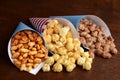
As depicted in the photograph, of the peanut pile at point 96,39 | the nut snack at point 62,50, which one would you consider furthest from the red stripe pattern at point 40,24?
the peanut pile at point 96,39

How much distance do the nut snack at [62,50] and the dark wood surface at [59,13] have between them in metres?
0.02

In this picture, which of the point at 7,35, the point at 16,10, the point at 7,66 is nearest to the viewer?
the point at 7,66

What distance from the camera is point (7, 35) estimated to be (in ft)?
3.55

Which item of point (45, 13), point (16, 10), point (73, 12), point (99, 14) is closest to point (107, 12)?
point (99, 14)

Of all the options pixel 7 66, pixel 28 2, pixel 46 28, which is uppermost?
pixel 28 2

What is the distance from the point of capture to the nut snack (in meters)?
0.99

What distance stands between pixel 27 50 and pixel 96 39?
0.27 meters

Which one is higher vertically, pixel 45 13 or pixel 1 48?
pixel 45 13

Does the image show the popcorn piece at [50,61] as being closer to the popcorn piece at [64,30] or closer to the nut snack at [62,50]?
the nut snack at [62,50]

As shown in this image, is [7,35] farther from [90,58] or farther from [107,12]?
[107,12]

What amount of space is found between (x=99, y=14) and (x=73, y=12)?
11 centimetres

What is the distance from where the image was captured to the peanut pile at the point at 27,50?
0.98 m

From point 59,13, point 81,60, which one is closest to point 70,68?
point 81,60

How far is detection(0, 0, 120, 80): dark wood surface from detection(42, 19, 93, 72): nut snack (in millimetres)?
23
